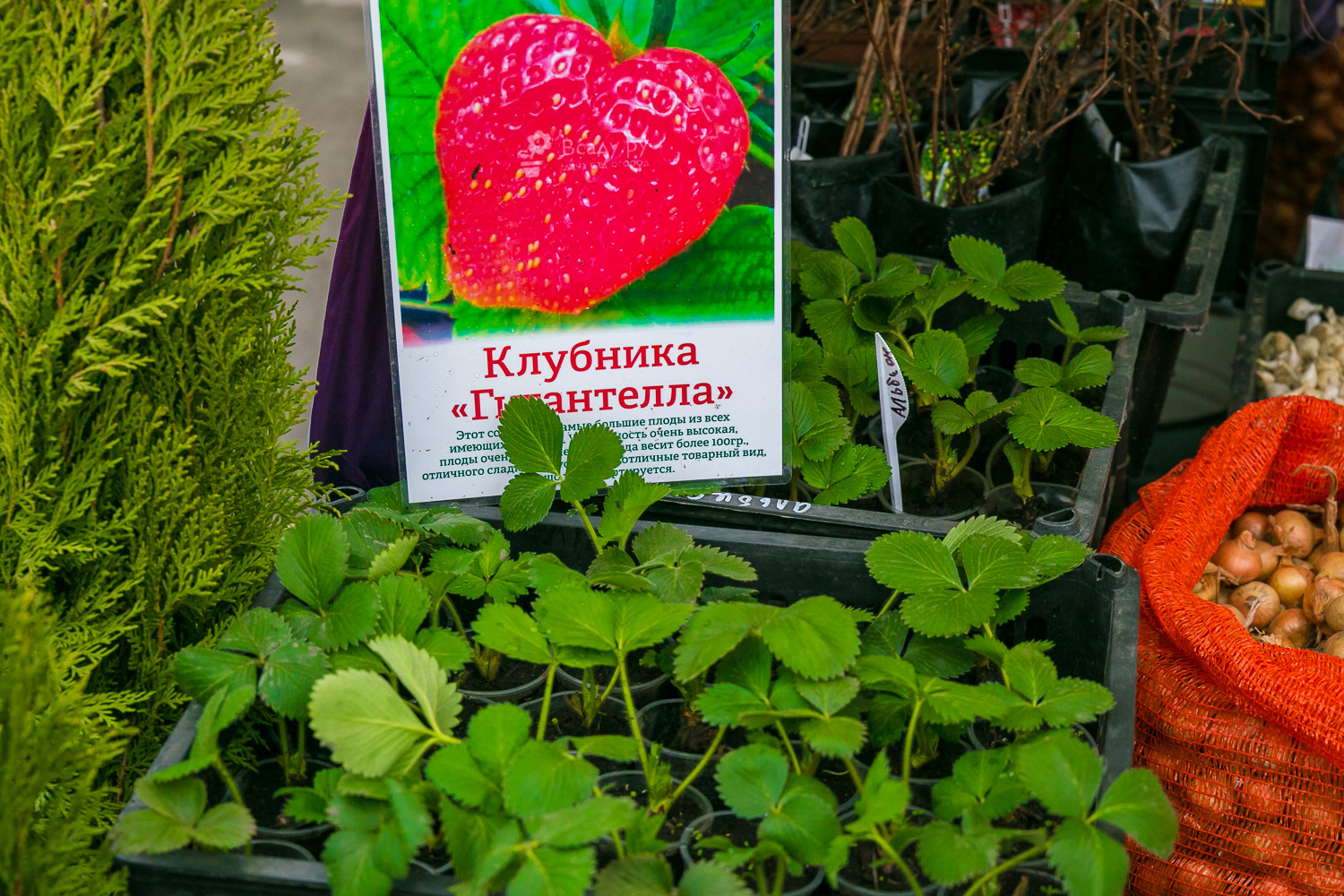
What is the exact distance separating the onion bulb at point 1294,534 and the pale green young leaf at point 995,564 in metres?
0.64

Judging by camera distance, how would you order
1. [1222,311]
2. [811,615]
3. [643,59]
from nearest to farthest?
[811,615], [643,59], [1222,311]

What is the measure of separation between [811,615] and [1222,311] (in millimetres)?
1658

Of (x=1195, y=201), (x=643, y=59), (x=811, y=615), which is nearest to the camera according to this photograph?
(x=811, y=615)

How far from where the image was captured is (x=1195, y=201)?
73.8 inches

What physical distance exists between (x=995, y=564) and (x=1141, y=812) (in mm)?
256

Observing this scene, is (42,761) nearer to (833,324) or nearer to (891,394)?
(891,394)

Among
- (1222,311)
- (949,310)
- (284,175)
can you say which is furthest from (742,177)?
(1222,311)

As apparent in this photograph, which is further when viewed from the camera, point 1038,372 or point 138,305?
point 1038,372

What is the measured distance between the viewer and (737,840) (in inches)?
35.4

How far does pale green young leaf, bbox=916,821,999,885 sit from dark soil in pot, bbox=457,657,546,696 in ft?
1.28

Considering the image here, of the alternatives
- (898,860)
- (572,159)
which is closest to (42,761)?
(898,860)

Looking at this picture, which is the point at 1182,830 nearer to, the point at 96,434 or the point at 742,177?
the point at 742,177

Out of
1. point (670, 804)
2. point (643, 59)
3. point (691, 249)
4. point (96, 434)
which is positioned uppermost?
point (643, 59)

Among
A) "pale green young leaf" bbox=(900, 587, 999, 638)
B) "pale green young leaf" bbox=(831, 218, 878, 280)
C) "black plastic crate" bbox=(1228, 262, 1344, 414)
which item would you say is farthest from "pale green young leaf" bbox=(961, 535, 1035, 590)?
"black plastic crate" bbox=(1228, 262, 1344, 414)
